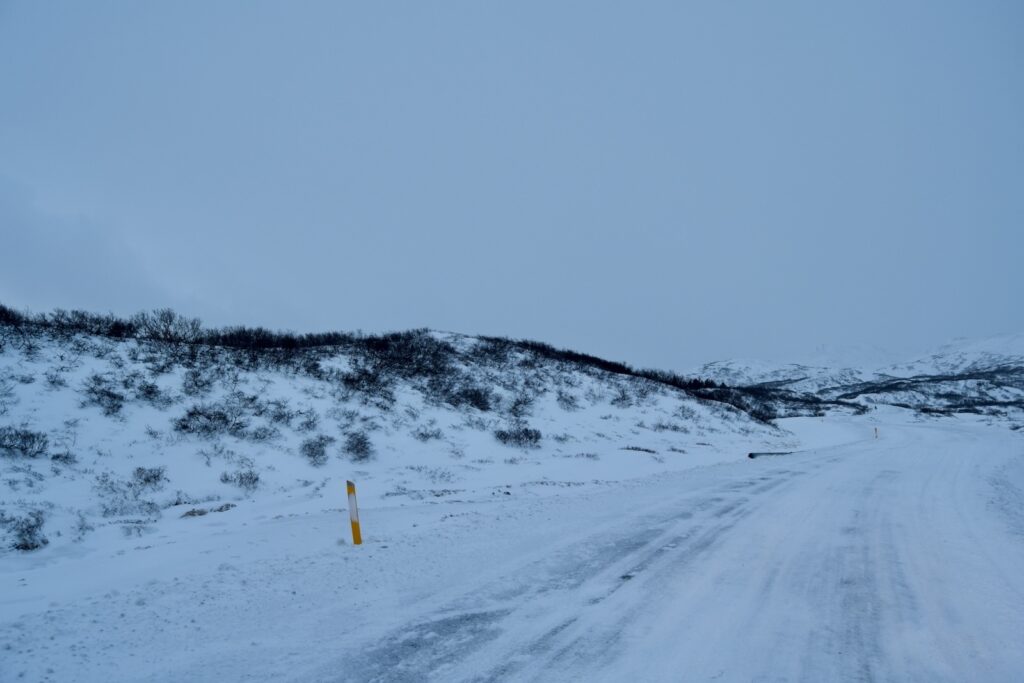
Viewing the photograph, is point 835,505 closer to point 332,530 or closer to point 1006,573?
point 1006,573

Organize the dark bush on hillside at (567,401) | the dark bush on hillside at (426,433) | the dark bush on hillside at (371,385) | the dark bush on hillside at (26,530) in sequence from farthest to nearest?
the dark bush on hillside at (567,401) < the dark bush on hillside at (371,385) < the dark bush on hillside at (426,433) < the dark bush on hillside at (26,530)

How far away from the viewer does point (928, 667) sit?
387 cm

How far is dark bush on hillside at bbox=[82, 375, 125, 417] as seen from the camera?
42.2 ft

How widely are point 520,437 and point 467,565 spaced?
482 inches

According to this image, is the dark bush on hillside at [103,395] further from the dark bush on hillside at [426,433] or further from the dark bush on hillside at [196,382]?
the dark bush on hillside at [426,433]

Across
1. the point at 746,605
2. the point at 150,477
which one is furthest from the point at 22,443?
the point at 746,605

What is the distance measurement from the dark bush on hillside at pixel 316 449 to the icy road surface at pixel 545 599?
407 centimetres

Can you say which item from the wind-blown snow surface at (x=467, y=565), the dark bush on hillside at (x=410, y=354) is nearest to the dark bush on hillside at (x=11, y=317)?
the wind-blown snow surface at (x=467, y=565)

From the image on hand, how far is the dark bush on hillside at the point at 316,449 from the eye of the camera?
539 inches

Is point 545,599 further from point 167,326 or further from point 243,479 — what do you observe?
point 167,326

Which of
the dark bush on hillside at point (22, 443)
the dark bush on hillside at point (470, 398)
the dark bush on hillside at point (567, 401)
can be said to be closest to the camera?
the dark bush on hillside at point (22, 443)

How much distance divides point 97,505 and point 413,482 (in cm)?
619

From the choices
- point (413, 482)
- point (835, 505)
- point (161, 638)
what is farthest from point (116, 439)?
point (835, 505)

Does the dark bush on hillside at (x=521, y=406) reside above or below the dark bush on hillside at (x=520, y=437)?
above
